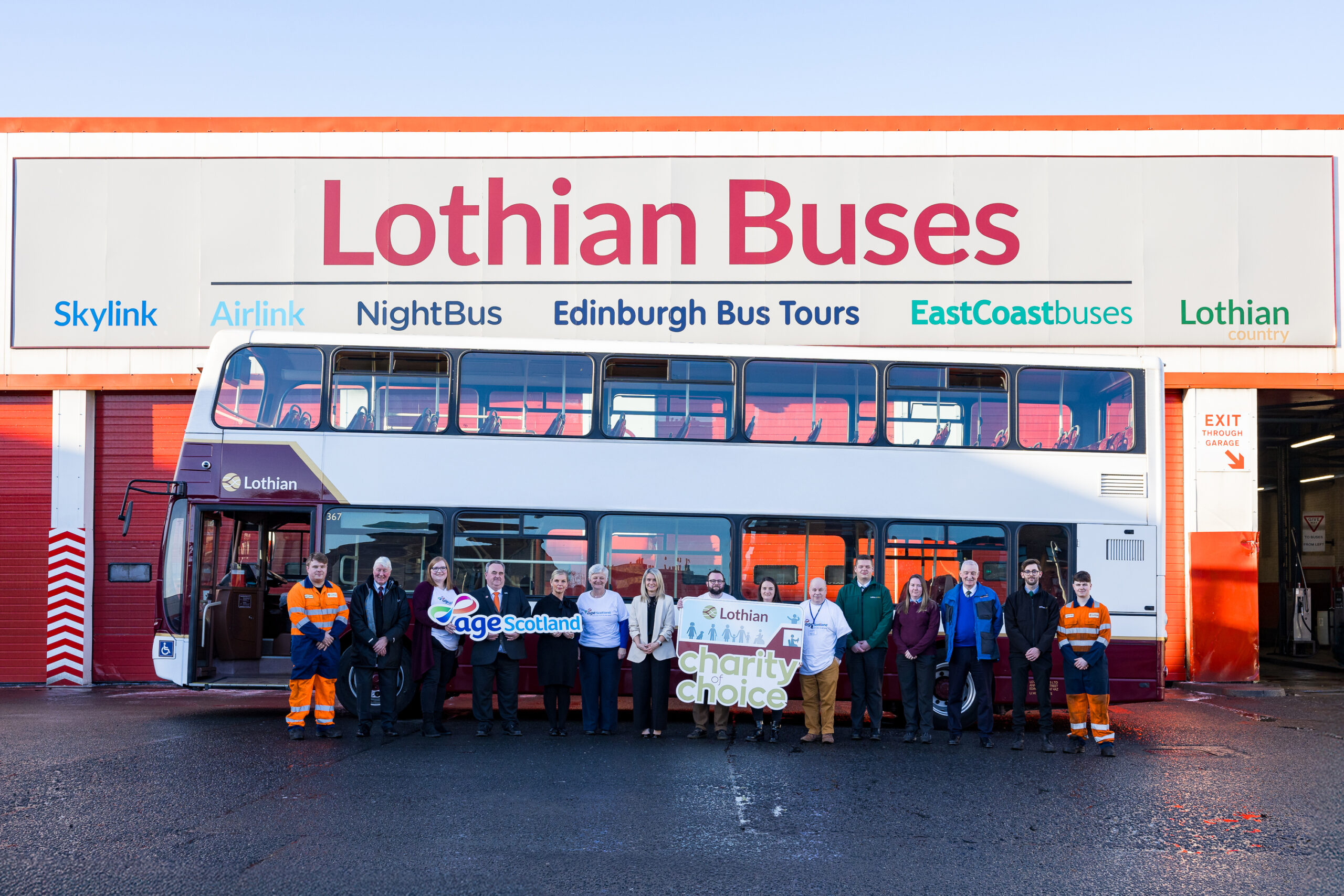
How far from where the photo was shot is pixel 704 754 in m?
9.62

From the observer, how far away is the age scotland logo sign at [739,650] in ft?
34.4

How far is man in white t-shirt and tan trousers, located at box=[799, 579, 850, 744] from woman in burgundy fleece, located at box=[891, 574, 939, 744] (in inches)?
22.3

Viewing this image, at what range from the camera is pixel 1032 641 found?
10141 mm

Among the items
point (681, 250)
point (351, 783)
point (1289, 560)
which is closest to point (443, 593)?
point (351, 783)

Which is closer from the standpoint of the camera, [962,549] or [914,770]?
[914,770]

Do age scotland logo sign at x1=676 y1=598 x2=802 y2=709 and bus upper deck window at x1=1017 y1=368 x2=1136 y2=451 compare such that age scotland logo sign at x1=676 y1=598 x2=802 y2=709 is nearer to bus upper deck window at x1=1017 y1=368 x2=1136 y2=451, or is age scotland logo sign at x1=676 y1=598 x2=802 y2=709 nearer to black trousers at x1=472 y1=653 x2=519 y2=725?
black trousers at x1=472 y1=653 x2=519 y2=725

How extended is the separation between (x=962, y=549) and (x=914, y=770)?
297 cm

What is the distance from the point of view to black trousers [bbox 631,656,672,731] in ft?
35.1

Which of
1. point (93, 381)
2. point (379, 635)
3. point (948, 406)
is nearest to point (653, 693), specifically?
point (379, 635)

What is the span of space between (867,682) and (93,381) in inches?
468

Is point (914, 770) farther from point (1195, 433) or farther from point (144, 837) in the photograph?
point (1195, 433)

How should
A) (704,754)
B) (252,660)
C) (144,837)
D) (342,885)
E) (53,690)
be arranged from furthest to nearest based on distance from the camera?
(53,690)
(252,660)
(704,754)
(144,837)
(342,885)

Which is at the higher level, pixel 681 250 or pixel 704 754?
pixel 681 250

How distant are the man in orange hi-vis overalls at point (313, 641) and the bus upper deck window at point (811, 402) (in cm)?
431
